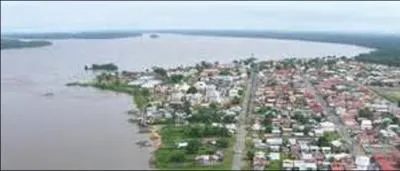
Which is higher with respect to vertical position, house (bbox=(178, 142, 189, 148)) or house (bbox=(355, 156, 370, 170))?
house (bbox=(355, 156, 370, 170))

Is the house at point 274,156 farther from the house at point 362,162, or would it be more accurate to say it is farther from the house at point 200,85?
the house at point 200,85

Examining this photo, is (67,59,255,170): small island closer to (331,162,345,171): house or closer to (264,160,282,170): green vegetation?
(264,160,282,170): green vegetation

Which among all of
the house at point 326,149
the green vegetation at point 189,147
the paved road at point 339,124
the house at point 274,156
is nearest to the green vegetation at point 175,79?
the paved road at point 339,124

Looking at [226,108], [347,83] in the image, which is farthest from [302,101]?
[347,83]

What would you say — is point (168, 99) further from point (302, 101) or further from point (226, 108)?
point (302, 101)

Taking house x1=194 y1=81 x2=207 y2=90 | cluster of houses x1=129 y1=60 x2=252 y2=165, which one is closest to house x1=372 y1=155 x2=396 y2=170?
cluster of houses x1=129 y1=60 x2=252 y2=165

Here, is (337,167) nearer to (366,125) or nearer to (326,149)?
(326,149)
